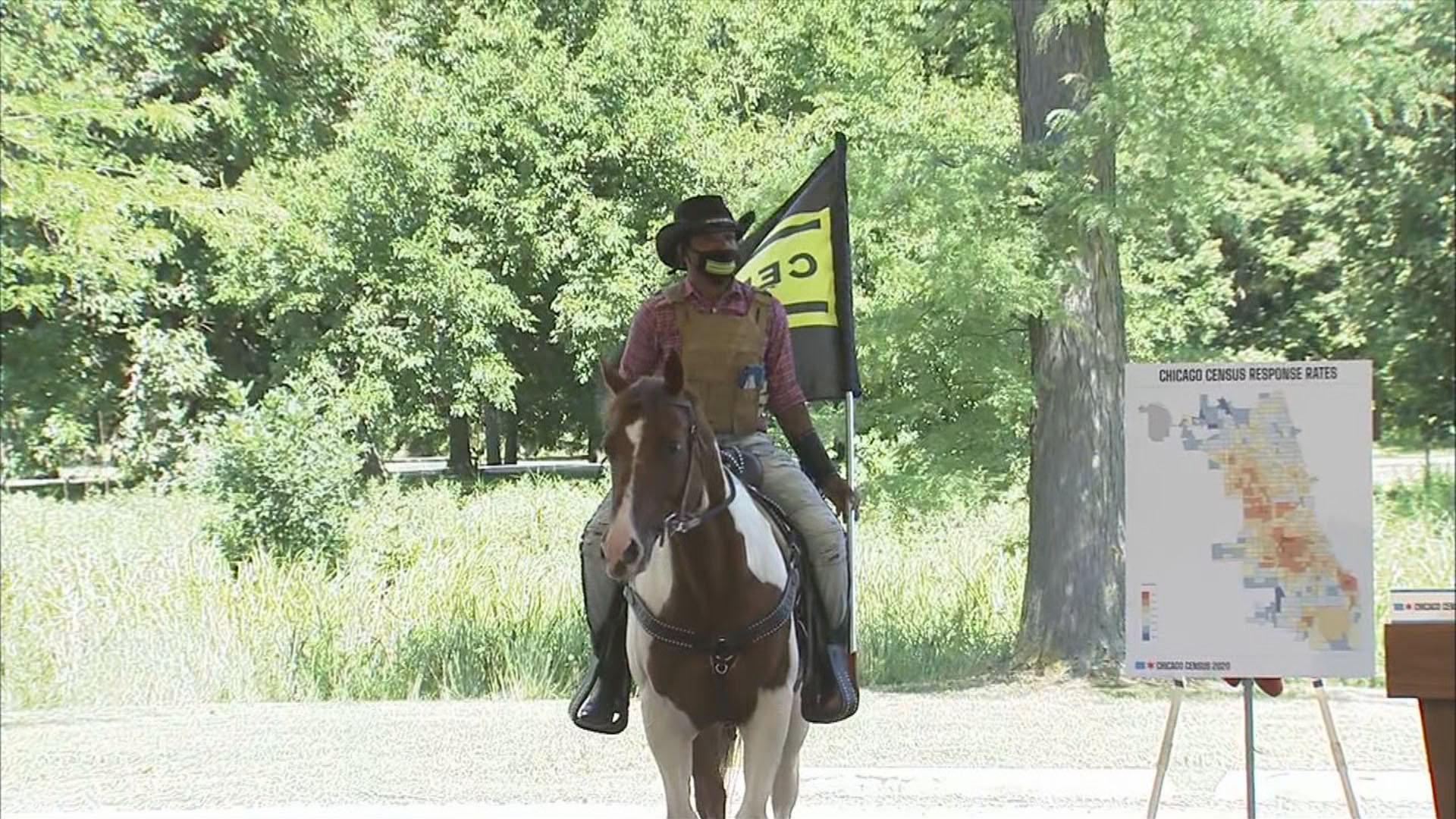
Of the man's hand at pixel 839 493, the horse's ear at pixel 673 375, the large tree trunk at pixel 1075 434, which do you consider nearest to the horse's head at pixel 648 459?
the horse's ear at pixel 673 375

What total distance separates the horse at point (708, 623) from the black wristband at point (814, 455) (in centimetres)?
26

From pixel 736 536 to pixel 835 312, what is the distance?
44.0 inches

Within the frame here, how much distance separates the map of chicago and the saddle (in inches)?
33.1

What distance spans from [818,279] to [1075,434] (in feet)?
7.87

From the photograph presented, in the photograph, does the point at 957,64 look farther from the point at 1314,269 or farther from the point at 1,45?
the point at 1,45

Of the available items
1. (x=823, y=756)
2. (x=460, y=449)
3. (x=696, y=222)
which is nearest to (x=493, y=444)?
(x=460, y=449)

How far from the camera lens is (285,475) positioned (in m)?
6.67

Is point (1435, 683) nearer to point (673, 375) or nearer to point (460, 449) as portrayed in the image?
point (673, 375)

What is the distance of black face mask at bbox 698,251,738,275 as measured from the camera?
2986mm

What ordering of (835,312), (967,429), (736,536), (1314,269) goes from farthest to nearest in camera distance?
(1314,269) → (967,429) → (835,312) → (736,536)

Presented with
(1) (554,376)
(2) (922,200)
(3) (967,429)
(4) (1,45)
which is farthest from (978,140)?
(4) (1,45)

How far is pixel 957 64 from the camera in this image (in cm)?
619

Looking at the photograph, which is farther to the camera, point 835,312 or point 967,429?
point 967,429

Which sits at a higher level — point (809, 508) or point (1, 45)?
point (1, 45)
